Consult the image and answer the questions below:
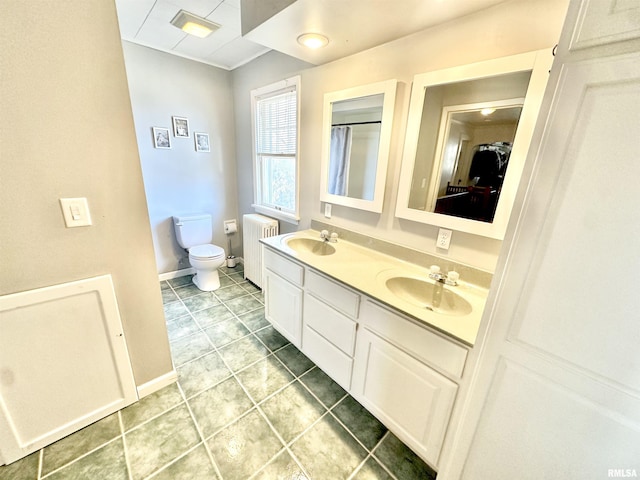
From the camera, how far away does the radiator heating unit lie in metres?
2.64

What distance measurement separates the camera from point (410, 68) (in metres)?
1.45

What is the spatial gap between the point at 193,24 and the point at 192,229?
191 centimetres

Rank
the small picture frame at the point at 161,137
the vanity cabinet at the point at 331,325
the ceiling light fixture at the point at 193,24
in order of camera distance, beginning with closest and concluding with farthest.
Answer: the vanity cabinet at the point at 331,325, the ceiling light fixture at the point at 193,24, the small picture frame at the point at 161,137

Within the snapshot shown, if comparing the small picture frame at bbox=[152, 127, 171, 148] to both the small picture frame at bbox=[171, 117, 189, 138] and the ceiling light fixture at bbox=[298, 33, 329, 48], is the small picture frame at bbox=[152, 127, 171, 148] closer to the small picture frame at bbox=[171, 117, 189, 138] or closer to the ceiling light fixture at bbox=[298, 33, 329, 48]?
the small picture frame at bbox=[171, 117, 189, 138]

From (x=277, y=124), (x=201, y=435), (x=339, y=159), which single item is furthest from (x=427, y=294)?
(x=277, y=124)

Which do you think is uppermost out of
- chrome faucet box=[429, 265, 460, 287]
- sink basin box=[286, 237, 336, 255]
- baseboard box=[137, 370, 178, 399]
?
chrome faucet box=[429, 265, 460, 287]

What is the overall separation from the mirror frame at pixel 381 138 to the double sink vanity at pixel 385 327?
1.17ft

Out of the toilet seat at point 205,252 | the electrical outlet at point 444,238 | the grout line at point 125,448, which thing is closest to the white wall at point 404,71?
the electrical outlet at point 444,238

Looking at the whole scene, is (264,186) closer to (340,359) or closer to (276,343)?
(276,343)

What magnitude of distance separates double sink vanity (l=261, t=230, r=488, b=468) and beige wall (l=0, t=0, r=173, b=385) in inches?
38.3

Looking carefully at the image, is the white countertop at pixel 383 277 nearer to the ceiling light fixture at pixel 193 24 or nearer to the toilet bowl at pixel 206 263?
the toilet bowl at pixel 206 263

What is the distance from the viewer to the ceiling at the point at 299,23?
3.90 feet

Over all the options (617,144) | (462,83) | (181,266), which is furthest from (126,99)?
(181,266)

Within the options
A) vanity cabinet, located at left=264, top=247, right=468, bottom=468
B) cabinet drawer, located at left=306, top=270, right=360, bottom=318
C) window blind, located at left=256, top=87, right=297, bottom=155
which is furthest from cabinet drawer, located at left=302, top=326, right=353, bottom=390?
window blind, located at left=256, top=87, right=297, bottom=155
